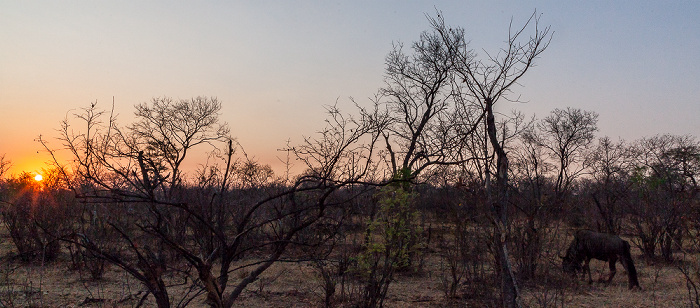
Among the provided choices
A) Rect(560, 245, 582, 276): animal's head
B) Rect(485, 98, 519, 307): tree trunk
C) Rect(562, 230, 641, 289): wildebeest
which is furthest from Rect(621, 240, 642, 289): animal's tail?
Rect(485, 98, 519, 307): tree trunk

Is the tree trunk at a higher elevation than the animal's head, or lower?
higher

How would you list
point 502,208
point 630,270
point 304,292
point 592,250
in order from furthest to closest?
point 592,250 → point 630,270 → point 304,292 → point 502,208

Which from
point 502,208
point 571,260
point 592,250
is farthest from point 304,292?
point 592,250

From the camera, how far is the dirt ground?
8156 mm

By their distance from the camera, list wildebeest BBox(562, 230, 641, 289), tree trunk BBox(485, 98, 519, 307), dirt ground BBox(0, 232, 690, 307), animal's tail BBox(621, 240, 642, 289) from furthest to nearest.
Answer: wildebeest BBox(562, 230, 641, 289) → animal's tail BBox(621, 240, 642, 289) → dirt ground BBox(0, 232, 690, 307) → tree trunk BBox(485, 98, 519, 307)

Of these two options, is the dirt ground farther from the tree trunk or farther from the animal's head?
the tree trunk

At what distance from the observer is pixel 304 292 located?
9.43 m

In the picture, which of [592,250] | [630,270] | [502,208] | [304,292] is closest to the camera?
[502,208]

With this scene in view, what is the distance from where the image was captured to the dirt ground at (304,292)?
26.8 feet

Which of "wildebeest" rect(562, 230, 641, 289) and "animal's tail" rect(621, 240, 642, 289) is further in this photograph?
"wildebeest" rect(562, 230, 641, 289)

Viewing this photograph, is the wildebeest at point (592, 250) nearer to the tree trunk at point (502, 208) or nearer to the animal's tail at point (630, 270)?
the animal's tail at point (630, 270)

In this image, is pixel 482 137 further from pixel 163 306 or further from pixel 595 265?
pixel 595 265

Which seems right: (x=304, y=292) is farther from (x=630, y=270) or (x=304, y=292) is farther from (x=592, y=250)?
(x=630, y=270)

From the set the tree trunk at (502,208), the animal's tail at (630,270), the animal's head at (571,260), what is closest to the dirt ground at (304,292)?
the animal's tail at (630,270)
